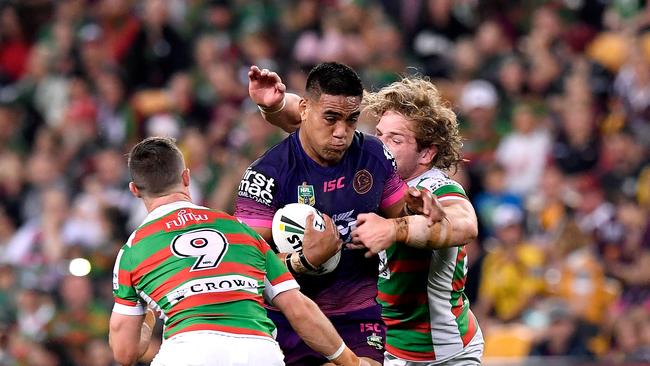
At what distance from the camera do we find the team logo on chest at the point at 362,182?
6.88m

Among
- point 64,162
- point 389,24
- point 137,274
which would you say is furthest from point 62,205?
point 137,274

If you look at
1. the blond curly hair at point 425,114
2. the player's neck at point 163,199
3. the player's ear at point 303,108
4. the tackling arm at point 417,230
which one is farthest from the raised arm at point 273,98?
the tackling arm at point 417,230

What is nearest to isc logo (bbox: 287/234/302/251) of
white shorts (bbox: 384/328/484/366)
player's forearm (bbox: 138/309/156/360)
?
player's forearm (bbox: 138/309/156/360)

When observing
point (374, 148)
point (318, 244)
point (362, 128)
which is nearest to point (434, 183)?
point (374, 148)

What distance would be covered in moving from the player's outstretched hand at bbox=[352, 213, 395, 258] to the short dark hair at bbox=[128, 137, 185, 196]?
96 centimetres

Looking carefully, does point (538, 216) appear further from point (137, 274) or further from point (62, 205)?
point (137, 274)

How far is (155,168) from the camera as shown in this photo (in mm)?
6195

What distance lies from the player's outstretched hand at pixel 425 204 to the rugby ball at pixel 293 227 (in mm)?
507

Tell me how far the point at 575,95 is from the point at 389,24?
3.22 m

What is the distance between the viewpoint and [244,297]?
19.5 feet

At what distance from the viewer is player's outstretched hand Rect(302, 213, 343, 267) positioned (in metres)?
6.43

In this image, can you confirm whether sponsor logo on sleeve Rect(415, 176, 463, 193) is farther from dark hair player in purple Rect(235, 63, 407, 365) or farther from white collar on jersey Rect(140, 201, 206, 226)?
white collar on jersey Rect(140, 201, 206, 226)

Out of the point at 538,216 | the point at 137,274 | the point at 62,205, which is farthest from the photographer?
the point at 62,205

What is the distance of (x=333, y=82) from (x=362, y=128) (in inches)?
267
